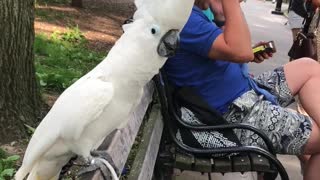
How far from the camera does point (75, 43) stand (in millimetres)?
7773

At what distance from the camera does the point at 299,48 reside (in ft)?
18.1

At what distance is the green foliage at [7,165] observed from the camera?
338 cm

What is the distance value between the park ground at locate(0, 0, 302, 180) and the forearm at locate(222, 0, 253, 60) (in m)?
0.75

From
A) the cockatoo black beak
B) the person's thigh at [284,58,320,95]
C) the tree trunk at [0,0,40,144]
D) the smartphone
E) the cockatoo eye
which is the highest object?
the cockatoo eye

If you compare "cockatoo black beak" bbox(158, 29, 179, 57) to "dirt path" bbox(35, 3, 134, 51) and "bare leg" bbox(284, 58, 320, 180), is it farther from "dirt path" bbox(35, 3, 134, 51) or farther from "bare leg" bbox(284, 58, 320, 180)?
"dirt path" bbox(35, 3, 134, 51)

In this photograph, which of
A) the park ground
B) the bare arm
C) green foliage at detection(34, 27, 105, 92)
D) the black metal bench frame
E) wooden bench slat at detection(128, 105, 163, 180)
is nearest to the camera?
wooden bench slat at detection(128, 105, 163, 180)

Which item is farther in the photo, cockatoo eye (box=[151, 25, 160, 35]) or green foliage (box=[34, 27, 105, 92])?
green foliage (box=[34, 27, 105, 92])

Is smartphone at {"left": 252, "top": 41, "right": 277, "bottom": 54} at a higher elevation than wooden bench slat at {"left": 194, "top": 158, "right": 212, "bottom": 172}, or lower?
higher

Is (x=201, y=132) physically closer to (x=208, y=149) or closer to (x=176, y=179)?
(x=208, y=149)

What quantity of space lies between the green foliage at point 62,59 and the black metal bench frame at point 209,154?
2.10 meters

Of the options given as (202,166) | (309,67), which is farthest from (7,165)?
(309,67)

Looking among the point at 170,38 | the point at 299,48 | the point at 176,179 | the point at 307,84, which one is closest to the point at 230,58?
the point at 307,84

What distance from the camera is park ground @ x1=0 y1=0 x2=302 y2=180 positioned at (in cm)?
489

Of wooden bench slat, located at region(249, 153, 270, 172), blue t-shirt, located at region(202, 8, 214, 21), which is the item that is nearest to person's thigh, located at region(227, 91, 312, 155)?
wooden bench slat, located at region(249, 153, 270, 172)
